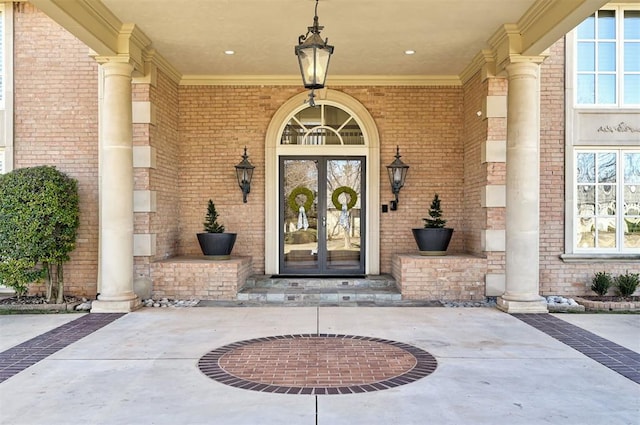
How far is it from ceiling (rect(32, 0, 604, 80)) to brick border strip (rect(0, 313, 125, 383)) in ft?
11.7

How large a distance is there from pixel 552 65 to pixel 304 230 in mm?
4947

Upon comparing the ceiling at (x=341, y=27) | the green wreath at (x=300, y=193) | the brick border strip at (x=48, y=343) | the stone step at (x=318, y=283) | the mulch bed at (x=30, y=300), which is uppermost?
the ceiling at (x=341, y=27)

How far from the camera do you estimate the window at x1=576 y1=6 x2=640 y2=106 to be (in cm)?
833

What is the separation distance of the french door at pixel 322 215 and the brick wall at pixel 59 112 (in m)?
3.24

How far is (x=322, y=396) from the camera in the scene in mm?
3896

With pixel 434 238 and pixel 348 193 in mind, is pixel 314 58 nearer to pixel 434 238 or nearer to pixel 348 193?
pixel 434 238

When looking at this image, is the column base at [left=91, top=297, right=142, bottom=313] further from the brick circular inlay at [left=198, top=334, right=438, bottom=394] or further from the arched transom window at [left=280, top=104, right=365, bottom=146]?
the arched transom window at [left=280, top=104, right=365, bottom=146]

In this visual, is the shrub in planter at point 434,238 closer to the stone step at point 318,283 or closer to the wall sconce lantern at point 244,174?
the stone step at point 318,283

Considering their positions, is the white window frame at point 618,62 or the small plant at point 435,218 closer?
the white window frame at point 618,62

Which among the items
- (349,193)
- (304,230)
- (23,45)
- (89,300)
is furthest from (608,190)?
(23,45)

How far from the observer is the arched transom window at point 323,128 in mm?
9656

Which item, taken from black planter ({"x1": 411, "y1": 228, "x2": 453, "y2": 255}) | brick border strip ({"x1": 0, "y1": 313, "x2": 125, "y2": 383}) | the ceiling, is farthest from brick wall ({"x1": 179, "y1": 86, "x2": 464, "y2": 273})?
brick border strip ({"x1": 0, "y1": 313, "x2": 125, "y2": 383})

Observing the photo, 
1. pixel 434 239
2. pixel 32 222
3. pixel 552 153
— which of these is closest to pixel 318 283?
pixel 434 239

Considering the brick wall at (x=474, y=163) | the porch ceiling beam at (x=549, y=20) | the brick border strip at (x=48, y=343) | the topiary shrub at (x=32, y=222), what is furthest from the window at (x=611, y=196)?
the topiary shrub at (x=32, y=222)
